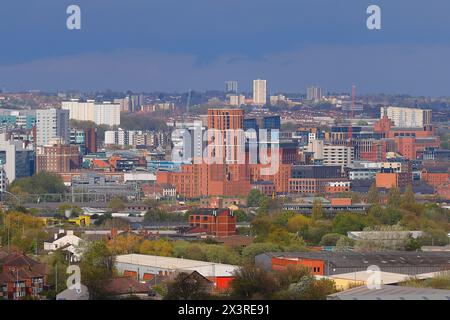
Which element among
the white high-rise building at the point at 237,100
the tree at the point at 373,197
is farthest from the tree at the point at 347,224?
the white high-rise building at the point at 237,100

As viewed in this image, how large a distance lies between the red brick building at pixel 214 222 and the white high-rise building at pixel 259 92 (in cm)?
4224

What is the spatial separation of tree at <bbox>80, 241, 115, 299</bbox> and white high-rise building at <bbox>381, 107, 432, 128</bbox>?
1831 inches

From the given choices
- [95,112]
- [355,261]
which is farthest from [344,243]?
[95,112]

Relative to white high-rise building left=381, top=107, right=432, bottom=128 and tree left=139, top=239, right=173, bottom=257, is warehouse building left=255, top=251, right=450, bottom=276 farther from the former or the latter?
white high-rise building left=381, top=107, right=432, bottom=128

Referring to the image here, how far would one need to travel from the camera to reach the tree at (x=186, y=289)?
15.7m

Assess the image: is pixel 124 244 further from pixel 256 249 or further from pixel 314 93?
pixel 314 93

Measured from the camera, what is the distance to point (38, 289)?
Answer: 1731 centimetres

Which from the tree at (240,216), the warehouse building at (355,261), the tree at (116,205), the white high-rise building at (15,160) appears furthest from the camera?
the white high-rise building at (15,160)

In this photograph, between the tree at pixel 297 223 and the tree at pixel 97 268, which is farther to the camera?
the tree at pixel 297 223

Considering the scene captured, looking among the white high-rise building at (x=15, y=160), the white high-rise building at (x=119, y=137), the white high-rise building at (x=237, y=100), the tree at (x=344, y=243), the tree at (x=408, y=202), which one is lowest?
the tree at (x=344, y=243)

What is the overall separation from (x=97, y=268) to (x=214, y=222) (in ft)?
37.2

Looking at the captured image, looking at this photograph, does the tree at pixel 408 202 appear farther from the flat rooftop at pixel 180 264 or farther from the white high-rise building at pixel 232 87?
the white high-rise building at pixel 232 87

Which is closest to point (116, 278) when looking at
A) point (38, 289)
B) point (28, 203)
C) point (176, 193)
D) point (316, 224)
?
point (38, 289)
